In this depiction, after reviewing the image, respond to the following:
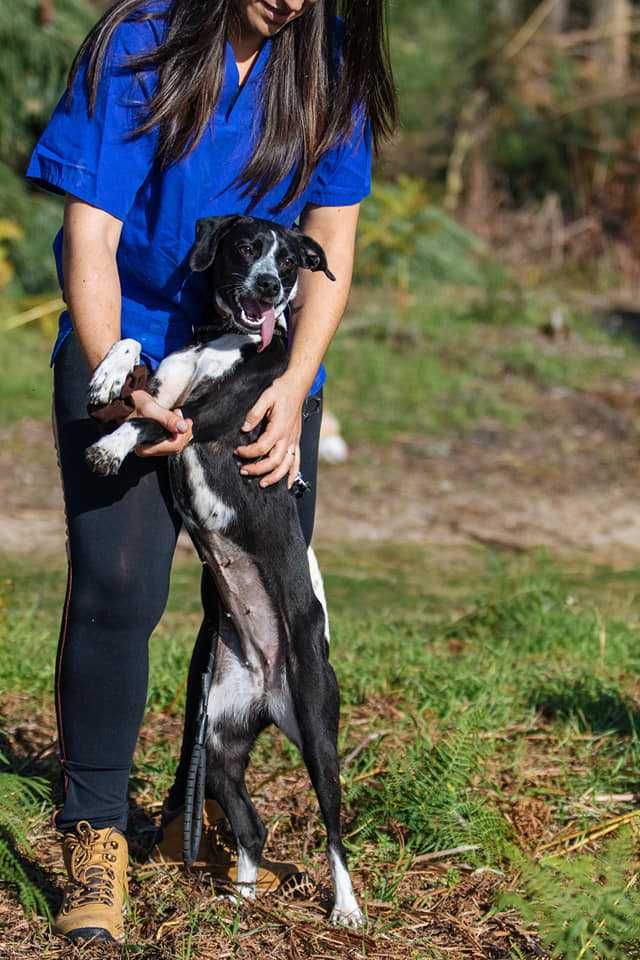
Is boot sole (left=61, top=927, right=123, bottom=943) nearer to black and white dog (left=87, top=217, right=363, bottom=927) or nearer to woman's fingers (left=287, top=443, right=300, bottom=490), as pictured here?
black and white dog (left=87, top=217, right=363, bottom=927)

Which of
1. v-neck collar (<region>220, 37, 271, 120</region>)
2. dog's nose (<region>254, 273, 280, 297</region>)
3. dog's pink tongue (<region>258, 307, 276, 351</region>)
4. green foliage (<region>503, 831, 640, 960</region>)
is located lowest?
green foliage (<region>503, 831, 640, 960</region>)

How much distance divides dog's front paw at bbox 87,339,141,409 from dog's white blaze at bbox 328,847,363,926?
1184 millimetres

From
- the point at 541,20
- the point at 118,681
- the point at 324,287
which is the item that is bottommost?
the point at 118,681

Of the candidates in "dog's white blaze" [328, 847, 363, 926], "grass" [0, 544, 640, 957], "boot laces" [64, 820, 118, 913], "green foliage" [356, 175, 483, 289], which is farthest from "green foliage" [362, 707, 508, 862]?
"green foliage" [356, 175, 483, 289]

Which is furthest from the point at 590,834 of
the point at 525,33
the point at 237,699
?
the point at 525,33

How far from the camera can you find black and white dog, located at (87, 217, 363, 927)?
3.04 m

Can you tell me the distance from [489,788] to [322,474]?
463 centimetres

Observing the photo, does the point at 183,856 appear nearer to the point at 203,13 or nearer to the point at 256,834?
the point at 256,834

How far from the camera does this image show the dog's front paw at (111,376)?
283 centimetres

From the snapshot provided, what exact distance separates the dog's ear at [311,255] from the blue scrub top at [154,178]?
10 centimetres

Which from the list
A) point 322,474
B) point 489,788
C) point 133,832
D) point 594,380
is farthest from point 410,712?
point 594,380

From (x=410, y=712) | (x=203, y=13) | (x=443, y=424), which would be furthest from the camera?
(x=443, y=424)

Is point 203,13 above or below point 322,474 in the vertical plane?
above

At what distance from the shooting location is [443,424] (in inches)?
383
